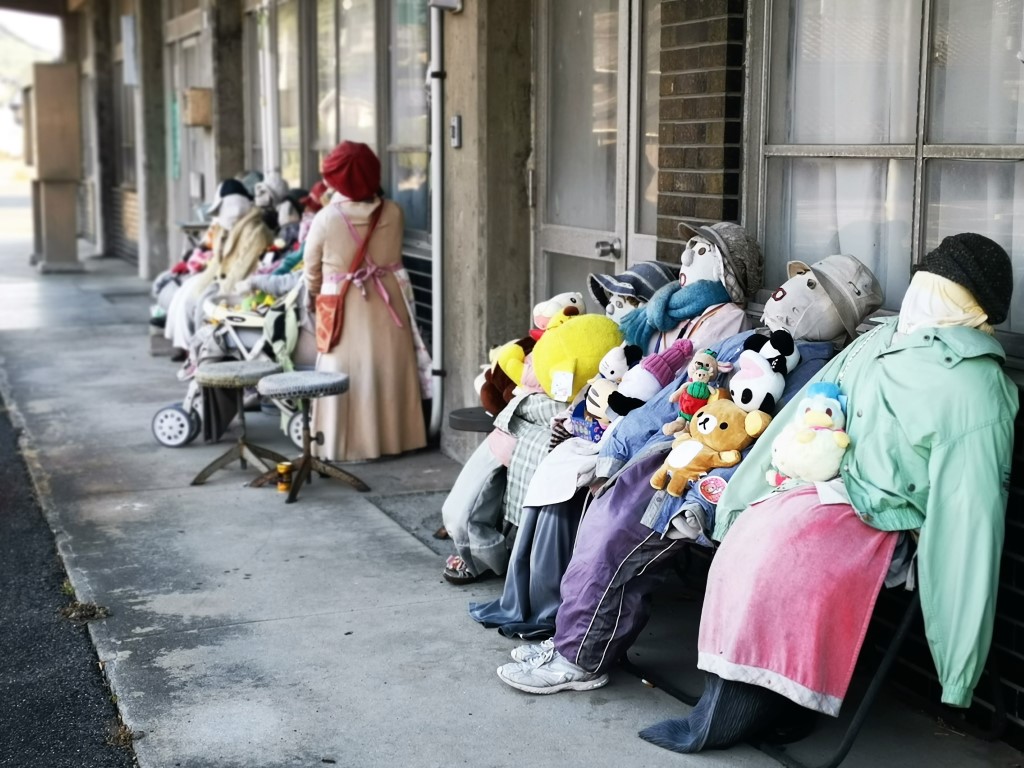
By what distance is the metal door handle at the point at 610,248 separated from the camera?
5.84 metres

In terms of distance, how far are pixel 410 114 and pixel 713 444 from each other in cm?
471

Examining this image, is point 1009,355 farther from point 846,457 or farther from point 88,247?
point 88,247

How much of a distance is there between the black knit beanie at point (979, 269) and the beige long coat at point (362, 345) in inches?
160

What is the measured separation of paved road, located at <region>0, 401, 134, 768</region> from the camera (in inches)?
148

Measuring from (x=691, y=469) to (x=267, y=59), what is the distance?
7.66m

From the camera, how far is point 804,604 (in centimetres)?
332

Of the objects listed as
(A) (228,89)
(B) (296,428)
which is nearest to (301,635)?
(B) (296,428)

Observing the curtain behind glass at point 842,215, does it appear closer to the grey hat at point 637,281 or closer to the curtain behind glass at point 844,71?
the curtain behind glass at point 844,71

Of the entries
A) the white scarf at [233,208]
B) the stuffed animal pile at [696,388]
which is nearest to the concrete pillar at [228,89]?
the white scarf at [233,208]

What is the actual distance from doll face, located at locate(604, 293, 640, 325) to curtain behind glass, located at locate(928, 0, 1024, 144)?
1231mm

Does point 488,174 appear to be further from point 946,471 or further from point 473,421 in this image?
point 946,471

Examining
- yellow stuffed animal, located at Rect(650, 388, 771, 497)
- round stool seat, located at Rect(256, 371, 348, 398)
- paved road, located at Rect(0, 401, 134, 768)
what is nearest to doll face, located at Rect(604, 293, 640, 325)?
A: yellow stuffed animal, located at Rect(650, 388, 771, 497)

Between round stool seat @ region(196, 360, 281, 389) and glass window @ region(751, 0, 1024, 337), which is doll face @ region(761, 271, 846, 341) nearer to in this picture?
glass window @ region(751, 0, 1024, 337)

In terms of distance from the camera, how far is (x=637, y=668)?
4188 millimetres
